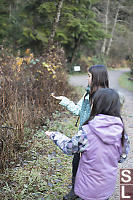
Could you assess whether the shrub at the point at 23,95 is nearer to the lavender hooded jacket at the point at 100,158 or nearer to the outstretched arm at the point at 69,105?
the outstretched arm at the point at 69,105

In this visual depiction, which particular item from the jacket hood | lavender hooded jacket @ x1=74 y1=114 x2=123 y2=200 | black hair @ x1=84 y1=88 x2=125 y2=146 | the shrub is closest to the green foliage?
the shrub

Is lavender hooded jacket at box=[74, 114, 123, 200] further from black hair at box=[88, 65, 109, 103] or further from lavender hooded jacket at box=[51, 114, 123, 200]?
black hair at box=[88, 65, 109, 103]

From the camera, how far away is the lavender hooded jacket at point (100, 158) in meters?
1.57

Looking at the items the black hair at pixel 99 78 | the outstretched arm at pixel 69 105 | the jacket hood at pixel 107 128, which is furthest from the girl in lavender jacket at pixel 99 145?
the outstretched arm at pixel 69 105

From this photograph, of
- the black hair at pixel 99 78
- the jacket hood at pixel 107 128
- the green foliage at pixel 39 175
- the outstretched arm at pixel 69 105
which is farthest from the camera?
the green foliage at pixel 39 175

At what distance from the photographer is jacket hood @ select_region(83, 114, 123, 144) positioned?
1.56 metres

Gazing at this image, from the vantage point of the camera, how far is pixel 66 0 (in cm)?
1195

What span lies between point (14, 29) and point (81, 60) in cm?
623

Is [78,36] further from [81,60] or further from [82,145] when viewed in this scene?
[82,145]

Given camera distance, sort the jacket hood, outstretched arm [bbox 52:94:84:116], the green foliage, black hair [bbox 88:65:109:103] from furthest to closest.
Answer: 1. the green foliage
2. outstretched arm [bbox 52:94:84:116]
3. black hair [bbox 88:65:109:103]
4. the jacket hood

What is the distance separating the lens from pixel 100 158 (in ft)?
5.31

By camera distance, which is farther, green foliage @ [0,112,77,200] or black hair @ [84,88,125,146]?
green foliage @ [0,112,77,200]

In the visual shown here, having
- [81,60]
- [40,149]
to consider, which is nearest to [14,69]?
[40,149]

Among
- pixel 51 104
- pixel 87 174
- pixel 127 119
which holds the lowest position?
pixel 127 119
